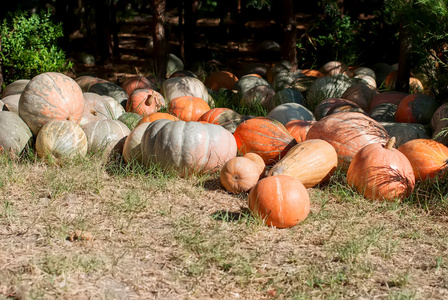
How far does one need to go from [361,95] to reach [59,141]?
166 inches

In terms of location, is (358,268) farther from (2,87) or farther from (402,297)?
(2,87)

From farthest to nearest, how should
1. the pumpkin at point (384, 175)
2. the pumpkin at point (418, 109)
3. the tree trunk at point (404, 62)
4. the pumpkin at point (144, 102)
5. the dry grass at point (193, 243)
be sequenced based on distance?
the tree trunk at point (404, 62) → the pumpkin at point (144, 102) → the pumpkin at point (418, 109) → the pumpkin at point (384, 175) → the dry grass at point (193, 243)

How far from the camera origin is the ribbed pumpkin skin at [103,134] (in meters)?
5.71

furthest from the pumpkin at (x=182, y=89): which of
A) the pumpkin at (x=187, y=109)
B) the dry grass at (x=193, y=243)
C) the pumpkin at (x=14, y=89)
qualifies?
the dry grass at (x=193, y=243)

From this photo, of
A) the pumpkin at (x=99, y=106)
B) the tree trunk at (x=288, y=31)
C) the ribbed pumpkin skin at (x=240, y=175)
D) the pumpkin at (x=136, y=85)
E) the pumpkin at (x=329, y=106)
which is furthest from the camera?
the tree trunk at (x=288, y=31)

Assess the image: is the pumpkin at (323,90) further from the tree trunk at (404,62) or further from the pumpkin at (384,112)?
the pumpkin at (384,112)

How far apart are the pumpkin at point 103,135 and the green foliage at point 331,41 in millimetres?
5626

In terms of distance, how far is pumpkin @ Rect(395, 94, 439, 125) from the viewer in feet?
20.5

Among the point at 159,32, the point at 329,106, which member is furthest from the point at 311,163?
the point at 159,32

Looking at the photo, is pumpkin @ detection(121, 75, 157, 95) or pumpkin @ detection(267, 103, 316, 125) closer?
pumpkin @ detection(267, 103, 316, 125)

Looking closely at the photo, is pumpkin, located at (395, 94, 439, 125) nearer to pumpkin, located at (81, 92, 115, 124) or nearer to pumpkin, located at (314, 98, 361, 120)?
pumpkin, located at (314, 98, 361, 120)

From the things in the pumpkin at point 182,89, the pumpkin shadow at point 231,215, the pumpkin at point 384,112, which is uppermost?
the pumpkin at point 182,89

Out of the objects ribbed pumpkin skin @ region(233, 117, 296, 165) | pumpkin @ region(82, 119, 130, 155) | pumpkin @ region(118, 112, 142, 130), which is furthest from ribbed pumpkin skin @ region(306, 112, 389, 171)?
pumpkin @ region(118, 112, 142, 130)

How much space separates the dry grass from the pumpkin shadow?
0.04 ft
